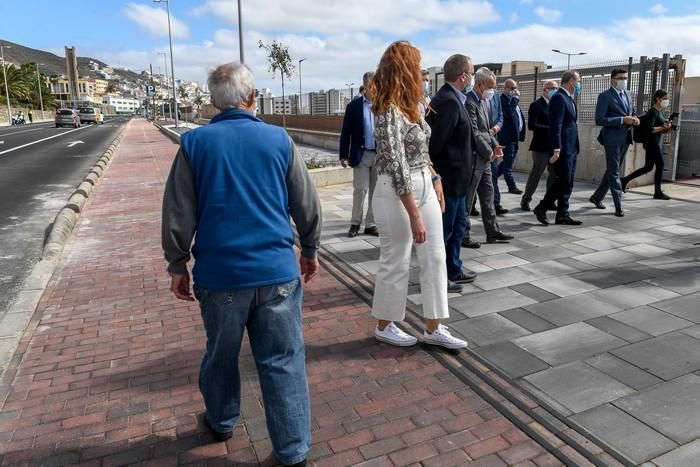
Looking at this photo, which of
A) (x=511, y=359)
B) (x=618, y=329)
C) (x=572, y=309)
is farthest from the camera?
(x=572, y=309)

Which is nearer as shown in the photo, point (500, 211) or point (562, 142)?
point (562, 142)

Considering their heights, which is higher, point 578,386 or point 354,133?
point 354,133

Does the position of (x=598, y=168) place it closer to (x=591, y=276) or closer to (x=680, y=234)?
(x=680, y=234)

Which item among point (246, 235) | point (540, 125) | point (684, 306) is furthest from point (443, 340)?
point (540, 125)

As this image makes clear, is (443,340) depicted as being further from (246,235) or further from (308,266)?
(246,235)

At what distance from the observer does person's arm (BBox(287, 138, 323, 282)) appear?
8.05ft

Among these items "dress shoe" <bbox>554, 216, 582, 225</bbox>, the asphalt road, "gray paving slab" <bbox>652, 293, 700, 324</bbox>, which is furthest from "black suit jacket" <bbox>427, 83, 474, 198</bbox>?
the asphalt road

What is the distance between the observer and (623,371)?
3400 millimetres

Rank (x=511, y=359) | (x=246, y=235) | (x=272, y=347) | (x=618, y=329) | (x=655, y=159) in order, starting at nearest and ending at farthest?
1. (x=246, y=235)
2. (x=272, y=347)
3. (x=511, y=359)
4. (x=618, y=329)
5. (x=655, y=159)

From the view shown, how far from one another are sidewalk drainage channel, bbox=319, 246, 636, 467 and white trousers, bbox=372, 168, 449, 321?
36 centimetres

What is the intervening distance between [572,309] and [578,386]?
127cm

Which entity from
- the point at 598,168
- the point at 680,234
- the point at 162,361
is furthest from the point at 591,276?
the point at 598,168

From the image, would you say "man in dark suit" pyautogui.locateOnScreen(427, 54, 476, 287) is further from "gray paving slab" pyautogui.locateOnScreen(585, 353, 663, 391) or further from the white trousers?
"gray paving slab" pyautogui.locateOnScreen(585, 353, 663, 391)

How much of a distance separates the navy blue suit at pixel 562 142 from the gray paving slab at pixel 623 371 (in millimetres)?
3996
